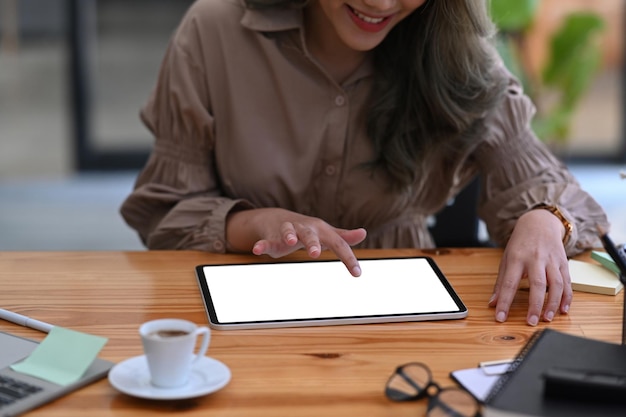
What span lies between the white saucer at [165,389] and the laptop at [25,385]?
3cm

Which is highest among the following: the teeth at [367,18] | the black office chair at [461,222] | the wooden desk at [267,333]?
the teeth at [367,18]

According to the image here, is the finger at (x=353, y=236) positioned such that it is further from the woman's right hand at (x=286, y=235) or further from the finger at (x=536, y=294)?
the finger at (x=536, y=294)

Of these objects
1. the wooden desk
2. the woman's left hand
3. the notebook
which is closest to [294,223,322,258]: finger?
the wooden desk

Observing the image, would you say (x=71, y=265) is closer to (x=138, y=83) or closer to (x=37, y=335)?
(x=37, y=335)

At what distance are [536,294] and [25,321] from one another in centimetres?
69

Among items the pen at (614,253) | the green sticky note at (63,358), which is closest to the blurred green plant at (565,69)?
the pen at (614,253)

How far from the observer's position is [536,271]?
1.43m

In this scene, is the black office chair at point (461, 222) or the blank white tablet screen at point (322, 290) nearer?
the blank white tablet screen at point (322, 290)

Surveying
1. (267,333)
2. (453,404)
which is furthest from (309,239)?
(453,404)

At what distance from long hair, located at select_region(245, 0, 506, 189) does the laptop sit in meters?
0.81

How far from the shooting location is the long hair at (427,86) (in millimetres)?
1766

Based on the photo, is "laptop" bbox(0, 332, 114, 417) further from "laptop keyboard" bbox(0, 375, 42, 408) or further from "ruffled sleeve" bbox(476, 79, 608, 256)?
"ruffled sleeve" bbox(476, 79, 608, 256)

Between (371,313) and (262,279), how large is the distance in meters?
0.20

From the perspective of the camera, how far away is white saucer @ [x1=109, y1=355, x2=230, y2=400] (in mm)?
1059
